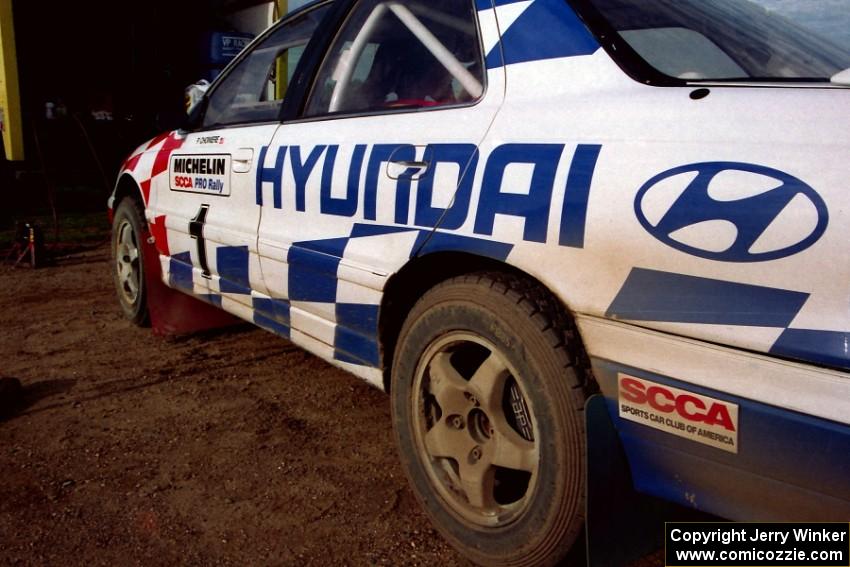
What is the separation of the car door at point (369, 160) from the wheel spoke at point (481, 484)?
521 mm

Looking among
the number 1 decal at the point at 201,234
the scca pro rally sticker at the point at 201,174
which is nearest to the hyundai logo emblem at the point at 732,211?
the scca pro rally sticker at the point at 201,174

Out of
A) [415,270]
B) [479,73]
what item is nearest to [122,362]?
[415,270]

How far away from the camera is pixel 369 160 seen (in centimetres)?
217

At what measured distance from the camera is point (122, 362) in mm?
3646

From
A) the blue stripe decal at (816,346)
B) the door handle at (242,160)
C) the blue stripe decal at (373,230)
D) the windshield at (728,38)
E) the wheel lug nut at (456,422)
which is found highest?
the windshield at (728,38)

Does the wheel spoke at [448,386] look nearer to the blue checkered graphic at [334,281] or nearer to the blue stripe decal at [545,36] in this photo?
the blue checkered graphic at [334,281]

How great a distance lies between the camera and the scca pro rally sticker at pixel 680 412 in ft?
4.52

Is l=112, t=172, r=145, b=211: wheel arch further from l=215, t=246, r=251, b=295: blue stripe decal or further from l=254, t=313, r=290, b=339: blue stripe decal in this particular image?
l=254, t=313, r=290, b=339: blue stripe decal

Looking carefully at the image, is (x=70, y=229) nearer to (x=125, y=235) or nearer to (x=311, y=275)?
(x=125, y=235)

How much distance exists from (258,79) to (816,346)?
2.94 m

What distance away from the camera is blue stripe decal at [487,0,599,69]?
1.76 m

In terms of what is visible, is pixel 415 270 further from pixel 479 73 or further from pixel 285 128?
pixel 285 128

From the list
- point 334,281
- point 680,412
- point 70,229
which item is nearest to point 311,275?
point 334,281

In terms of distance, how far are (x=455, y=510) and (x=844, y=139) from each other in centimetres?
131
